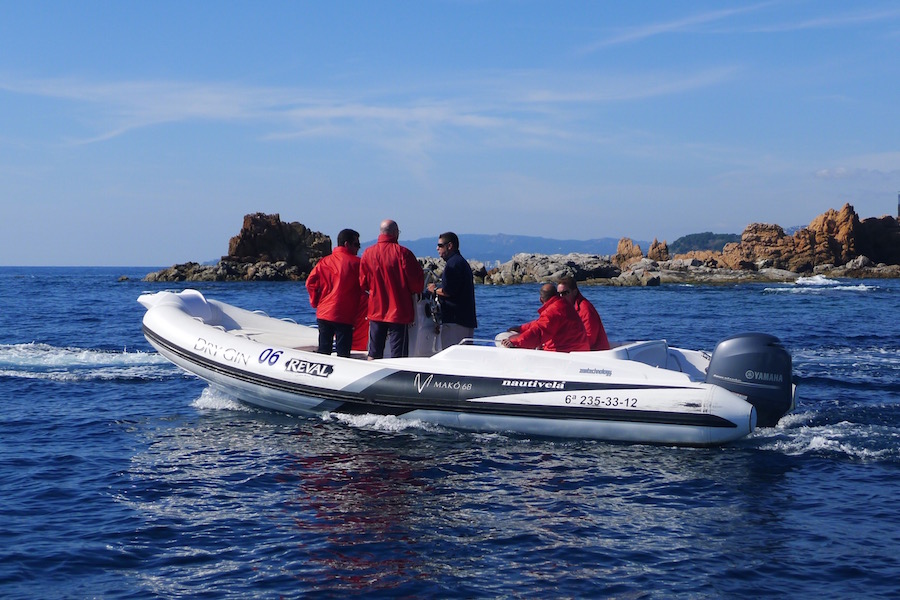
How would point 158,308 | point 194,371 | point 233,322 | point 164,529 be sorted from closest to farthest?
point 164,529 < point 194,371 < point 158,308 < point 233,322

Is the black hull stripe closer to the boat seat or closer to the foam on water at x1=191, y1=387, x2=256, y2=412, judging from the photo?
the boat seat

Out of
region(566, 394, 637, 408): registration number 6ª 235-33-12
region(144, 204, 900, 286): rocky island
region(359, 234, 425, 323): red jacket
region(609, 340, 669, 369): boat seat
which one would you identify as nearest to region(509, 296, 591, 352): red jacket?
region(609, 340, 669, 369): boat seat

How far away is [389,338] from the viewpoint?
9.91 meters

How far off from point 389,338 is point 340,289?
32.6 inches

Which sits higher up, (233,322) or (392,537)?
(233,322)

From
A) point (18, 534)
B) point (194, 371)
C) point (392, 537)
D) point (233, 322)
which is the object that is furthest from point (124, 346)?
point (392, 537)

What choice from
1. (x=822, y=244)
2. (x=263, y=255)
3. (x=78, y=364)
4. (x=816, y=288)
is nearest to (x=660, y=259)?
(x=822, y=244)

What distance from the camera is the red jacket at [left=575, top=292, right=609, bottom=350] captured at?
32.1ft

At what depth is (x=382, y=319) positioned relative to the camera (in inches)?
383

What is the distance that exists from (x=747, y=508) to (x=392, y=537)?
291 centimetres

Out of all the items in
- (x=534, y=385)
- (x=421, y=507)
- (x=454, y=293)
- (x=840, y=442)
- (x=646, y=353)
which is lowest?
(x=421, y=507)

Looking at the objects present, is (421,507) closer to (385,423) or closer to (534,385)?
(534,385)

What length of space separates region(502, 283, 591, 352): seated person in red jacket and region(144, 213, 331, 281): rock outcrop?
211 ft

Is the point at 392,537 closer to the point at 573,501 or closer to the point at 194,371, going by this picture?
the point at 573,501
